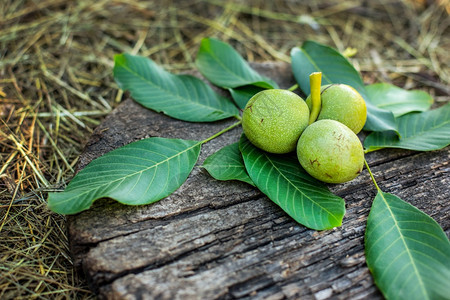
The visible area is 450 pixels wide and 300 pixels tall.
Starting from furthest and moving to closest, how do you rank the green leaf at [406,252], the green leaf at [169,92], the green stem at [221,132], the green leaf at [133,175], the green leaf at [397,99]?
the green leaf at [397,99]
the green leaf at [169,92]
the green stem at [221,132]
the green leaf at [133,175]
the green leaf at [406,252]

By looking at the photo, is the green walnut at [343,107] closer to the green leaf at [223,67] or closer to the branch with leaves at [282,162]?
the branch with leaves at [282,162]

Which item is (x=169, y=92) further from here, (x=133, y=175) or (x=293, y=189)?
(x=293, y=189)

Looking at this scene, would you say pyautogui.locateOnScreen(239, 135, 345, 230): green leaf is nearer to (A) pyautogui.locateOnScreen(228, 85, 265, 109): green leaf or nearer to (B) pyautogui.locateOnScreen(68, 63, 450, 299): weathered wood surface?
(B) pyautogui.locateOnScreen(68, 63, 450, 299): weathered wood surface

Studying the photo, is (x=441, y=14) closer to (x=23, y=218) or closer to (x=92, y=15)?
(x=92, y=15)

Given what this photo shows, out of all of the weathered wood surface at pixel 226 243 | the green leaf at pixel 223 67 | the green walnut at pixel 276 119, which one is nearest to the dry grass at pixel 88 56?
the weathered wood surface at pixel 226 243

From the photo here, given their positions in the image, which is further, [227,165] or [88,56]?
[88,56]

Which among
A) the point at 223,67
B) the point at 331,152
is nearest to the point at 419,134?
the point at 331,152
